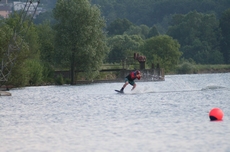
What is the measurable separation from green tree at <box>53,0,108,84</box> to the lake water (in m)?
34.1

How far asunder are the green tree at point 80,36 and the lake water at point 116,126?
3411cm

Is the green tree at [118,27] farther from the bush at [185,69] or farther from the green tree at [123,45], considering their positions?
the bush at [185,69]

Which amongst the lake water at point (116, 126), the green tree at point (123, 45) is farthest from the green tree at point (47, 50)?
the lake water at point (116, 126)

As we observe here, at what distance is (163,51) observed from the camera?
121m

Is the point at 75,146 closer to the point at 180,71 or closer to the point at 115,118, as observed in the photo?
the point at 115,118

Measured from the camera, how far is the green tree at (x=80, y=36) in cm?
7612

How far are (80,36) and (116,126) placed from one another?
49409 mm

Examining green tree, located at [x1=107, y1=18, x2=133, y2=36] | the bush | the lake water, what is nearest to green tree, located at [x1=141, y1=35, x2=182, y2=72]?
the bush

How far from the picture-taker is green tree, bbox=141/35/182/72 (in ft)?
388

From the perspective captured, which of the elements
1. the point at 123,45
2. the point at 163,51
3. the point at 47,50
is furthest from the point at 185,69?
the point at 47,50

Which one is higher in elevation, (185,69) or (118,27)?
(118,27)

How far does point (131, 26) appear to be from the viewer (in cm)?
17075

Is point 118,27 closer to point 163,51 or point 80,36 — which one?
point 163,51

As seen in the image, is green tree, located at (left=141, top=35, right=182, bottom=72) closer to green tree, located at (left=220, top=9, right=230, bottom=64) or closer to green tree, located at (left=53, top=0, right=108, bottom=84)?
green tree, located at (left=220, top=9, right=230, bottom=64)
